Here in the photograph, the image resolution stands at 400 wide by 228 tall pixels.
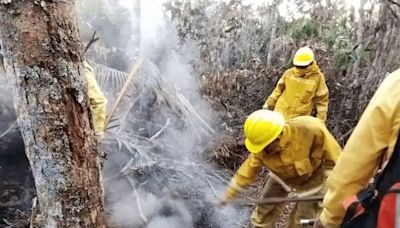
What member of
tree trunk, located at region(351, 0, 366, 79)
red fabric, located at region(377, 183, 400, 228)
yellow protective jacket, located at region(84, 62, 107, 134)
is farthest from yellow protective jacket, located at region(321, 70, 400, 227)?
tree trunk, located at region(351, 0, 366, 79)

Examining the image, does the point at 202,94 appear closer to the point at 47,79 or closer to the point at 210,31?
the point at 210,31

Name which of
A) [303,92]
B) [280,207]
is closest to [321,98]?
[303,92]

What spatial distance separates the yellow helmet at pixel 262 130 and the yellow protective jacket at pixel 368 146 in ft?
3.94

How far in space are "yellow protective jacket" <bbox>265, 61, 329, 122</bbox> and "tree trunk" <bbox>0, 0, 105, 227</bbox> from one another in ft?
12.0

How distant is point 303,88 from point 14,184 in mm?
3361

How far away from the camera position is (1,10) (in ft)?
5.44

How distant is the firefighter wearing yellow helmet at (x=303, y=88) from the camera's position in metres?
5.17

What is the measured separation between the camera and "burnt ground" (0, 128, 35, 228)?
3594 mm

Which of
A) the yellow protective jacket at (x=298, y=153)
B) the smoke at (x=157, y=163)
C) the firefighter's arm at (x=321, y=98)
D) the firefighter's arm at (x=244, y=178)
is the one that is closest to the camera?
the yellow protective jacket at (x=298, y=153)

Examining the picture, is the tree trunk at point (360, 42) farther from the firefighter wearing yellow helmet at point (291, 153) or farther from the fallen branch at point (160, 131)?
the firefighter wearing yellow helmet at point (291, 153)

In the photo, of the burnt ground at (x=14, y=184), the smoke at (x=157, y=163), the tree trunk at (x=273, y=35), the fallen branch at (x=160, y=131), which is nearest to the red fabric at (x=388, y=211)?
the smoke at (x=157, y=163)

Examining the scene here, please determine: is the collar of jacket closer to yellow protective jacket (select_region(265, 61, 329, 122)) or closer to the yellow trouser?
yellow protective jacket (select_region(265, 61, 329, 122))

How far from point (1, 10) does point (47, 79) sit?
1.02ft

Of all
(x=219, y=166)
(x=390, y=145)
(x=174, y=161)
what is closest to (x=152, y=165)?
(x=174, y=161)
